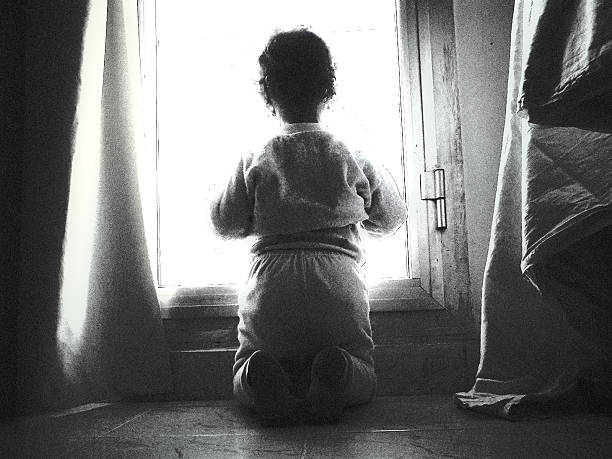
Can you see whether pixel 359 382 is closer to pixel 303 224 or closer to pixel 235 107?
pixel 303 224

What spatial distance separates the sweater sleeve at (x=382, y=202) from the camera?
A: 135 centimetres

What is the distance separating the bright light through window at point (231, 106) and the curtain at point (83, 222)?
20cm

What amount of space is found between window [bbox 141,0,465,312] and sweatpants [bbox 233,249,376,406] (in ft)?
0.85

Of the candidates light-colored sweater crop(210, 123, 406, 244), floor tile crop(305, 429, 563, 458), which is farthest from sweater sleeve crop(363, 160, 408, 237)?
floor tile crop(305, 429, 563, 458)

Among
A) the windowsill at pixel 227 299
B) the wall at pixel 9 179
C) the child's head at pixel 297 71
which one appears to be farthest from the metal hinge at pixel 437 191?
the wall at pixel 9 179

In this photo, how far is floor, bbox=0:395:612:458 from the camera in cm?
86

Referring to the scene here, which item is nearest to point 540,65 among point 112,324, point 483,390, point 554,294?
point 554,294

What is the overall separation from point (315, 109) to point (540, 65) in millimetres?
724

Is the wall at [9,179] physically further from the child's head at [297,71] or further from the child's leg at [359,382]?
the child's leg at [359,382]

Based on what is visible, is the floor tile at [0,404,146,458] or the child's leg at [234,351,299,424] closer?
the floor tile at [0,404,146,458]

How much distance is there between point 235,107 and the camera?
1.56 meters

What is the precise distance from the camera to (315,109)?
1.36m

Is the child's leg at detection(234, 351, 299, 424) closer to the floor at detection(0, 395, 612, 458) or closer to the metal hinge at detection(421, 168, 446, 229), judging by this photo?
the floor at detection(0, 395, 612, 458)

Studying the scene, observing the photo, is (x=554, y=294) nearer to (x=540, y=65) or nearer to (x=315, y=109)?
(x=540, y=65)
